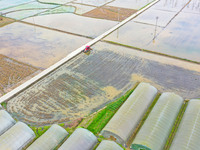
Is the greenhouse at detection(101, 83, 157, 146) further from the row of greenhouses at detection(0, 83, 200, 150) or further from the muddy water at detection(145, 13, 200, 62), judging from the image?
the muddy water at detection(145, 13, 200, 62)

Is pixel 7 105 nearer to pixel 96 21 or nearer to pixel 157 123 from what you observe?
pixel 157 123

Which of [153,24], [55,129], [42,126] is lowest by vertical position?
[42,126]

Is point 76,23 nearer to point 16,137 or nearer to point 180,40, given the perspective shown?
point 180,40

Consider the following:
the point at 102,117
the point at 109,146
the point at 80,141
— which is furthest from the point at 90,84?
the point at 109,146

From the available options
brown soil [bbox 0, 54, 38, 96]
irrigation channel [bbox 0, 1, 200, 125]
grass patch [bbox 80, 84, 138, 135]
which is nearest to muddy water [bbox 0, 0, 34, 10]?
brown soil [bbox 0, 54, 38, 96]

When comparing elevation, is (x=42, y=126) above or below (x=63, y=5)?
below

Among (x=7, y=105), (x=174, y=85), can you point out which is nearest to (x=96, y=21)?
(x=174, y=85)
